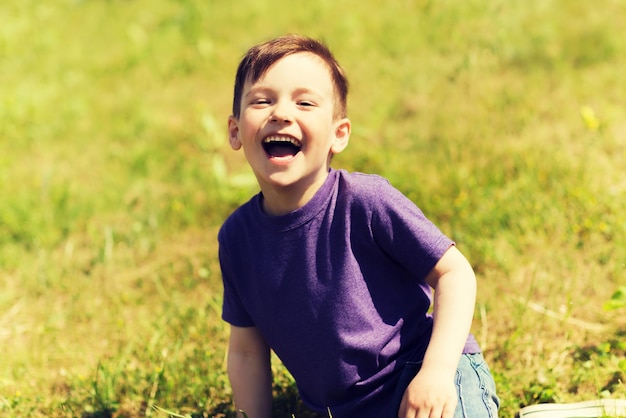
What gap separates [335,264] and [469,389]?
578mm

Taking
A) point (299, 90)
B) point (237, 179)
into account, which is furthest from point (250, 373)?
point (237, 179)

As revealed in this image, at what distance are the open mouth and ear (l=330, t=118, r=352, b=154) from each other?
0.16 m

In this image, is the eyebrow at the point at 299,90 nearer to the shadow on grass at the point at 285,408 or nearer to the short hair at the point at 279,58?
the short hair at the point at 279,58

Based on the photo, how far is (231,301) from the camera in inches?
99.4

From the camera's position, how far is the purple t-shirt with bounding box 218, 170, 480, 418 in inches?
86.6

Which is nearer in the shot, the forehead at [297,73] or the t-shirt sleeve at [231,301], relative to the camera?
the forehead at [297,73]

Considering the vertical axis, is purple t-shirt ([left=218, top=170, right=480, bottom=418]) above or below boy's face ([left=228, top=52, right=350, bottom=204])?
below

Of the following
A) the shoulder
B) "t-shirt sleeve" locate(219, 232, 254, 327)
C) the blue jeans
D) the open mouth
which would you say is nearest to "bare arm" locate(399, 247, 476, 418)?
the blue jeans

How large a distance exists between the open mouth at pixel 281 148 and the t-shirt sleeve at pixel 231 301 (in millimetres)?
420

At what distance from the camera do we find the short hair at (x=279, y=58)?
2258mm

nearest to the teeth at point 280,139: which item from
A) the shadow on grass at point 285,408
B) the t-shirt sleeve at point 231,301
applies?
the t-shirt sleeve at point 231,301

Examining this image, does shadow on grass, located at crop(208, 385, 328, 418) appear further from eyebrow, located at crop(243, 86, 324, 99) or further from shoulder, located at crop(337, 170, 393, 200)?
eyebrow, located at crop(243, 86, 324, 99)

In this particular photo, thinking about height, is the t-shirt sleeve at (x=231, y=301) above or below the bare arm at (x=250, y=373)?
above

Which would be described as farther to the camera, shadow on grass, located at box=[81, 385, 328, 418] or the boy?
shadow on grass, located at box=[81, 385, 328, 418]
